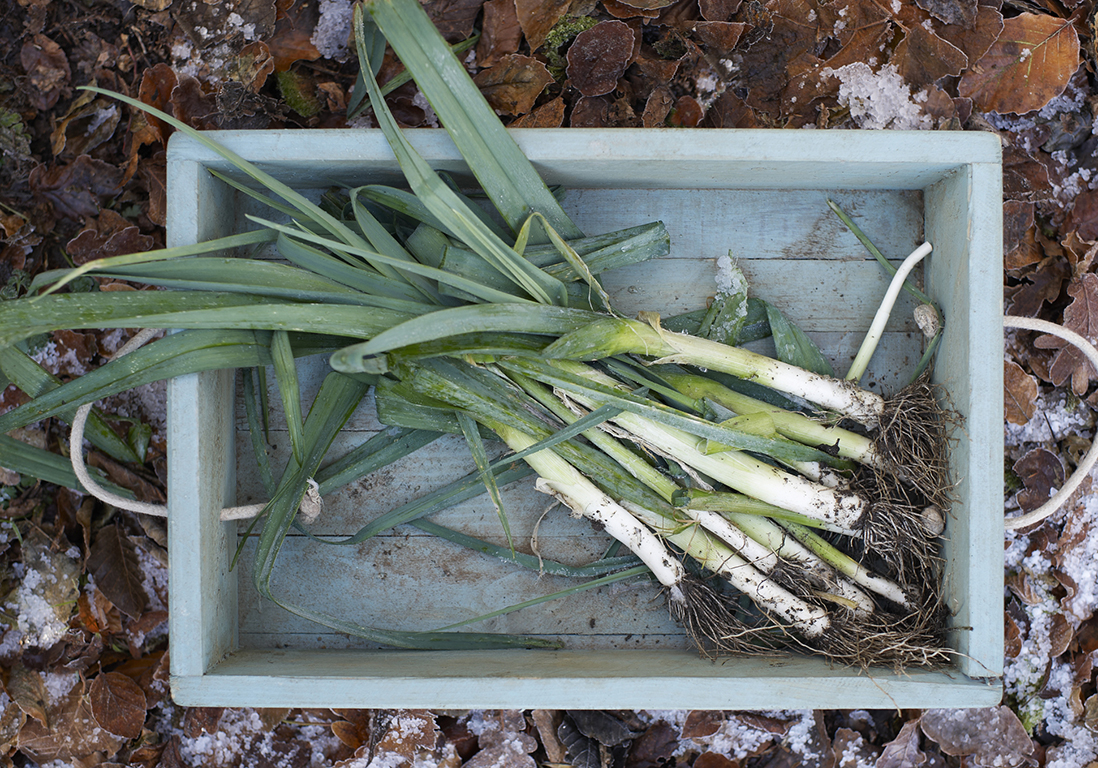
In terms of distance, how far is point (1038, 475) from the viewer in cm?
114

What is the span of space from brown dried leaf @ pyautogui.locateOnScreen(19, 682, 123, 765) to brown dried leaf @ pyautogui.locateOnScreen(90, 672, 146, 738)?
3 cm

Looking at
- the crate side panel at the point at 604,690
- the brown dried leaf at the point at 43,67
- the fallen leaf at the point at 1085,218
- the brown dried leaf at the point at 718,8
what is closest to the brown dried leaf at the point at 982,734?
the crate side panel at the point at 604,690

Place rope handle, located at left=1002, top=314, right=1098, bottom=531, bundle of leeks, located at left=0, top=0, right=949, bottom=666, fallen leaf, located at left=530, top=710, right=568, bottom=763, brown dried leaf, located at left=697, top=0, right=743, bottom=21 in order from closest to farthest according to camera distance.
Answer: bundle of leeks, located at left=0, top=0, right=949, bottom=666, rope handle, located at left=1002, top=314, right=1098, bottom=531, brown dried leaf, located at left=697, top=0, right=743, bottom=21, fallen leaf, located at left=530, top=710, right=568, bottom=763

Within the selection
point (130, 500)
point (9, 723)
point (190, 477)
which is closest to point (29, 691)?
→ point (9, 723)

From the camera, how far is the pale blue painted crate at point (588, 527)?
35.7 inches

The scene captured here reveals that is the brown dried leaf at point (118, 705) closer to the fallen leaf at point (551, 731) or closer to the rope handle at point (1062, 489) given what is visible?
the fallen leaf at point (551, 731)

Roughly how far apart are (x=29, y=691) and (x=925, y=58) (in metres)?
1.77

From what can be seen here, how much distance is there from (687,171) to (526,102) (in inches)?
11.6

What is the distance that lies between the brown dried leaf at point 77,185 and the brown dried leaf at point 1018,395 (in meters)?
1.49

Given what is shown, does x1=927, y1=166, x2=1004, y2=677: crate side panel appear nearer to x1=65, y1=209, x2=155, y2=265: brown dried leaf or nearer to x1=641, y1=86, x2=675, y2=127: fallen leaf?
x1=641, y1=86, x2=675, y2=127: fallen leaf

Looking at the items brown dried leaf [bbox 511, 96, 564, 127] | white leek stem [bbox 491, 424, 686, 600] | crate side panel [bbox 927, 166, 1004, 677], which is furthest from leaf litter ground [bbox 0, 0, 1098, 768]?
white leek stem [bbox 491, 424, 686, 600]

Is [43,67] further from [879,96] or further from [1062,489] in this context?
[1062,489]

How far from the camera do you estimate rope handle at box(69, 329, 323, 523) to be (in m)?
0.93

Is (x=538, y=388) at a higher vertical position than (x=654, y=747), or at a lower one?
higher
